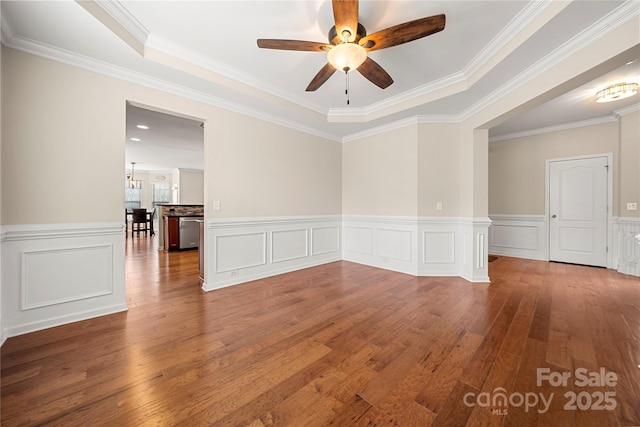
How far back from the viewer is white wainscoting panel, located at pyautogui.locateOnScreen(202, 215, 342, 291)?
3.35 meters

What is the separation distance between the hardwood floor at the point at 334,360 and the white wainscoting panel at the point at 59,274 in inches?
6.7

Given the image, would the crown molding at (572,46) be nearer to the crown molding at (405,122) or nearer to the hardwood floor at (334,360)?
the crown molding at (405,122)

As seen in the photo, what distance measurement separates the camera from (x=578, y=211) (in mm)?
4695

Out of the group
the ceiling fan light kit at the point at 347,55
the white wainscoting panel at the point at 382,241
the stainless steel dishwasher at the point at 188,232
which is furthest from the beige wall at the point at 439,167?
the stainless steel dishwasher at the point at 188,232

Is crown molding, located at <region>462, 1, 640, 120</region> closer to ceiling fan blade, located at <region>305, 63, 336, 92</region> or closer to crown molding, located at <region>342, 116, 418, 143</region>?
crown molding, located at <region>342, 116, 418, 143</region>

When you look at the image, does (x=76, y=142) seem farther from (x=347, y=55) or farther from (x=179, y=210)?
(x=179, y=210)

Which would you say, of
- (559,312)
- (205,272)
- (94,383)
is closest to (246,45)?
(205,272)

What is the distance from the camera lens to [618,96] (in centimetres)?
335

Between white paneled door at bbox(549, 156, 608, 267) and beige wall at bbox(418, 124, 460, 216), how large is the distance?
108 inches

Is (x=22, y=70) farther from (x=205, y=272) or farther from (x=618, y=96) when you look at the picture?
(x=618, y=96)

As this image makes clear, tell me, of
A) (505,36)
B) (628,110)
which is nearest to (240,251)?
(505,36)

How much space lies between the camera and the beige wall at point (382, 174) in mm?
4129

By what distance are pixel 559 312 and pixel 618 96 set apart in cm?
321

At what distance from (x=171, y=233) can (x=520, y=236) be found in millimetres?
8239
